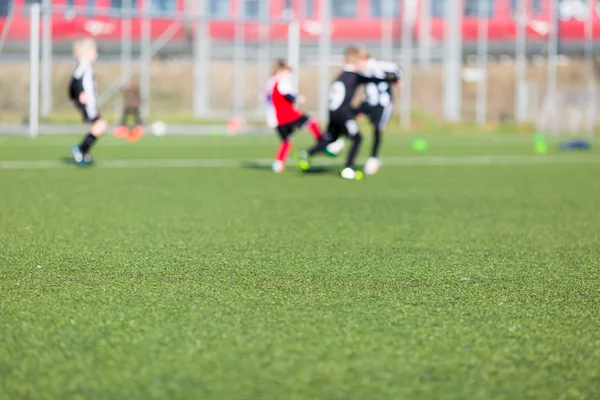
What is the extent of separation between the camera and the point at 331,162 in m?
14.1

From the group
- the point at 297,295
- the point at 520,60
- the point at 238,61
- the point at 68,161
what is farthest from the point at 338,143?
the point at 520,60

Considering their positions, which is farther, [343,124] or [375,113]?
[375,113]

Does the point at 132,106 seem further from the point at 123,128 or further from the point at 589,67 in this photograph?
the point at 589,67

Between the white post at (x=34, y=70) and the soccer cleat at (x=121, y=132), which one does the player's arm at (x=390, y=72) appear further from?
the soccer cleat at (x=121, y=132)

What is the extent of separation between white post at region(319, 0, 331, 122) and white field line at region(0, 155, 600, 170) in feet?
45.0

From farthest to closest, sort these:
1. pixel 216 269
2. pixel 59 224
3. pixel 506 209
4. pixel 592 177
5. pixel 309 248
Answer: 1. pixel 592 177
2. pixel 506 209
3. pixel 59 224
4. pixel 309 248
5. pixel 216 269

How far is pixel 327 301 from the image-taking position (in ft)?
12.4

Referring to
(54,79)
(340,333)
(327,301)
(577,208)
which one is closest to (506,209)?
(577,208)

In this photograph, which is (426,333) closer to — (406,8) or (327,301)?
(327,301)

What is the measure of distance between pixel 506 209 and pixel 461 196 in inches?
45.2

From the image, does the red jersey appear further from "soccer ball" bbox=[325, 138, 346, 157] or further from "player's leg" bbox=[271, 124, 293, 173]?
"soccer ball" bbox=[325, 138, 346, 157]

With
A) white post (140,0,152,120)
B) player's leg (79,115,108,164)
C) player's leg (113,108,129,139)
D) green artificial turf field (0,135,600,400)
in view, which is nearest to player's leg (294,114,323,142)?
player's leg (79,115,108,164)

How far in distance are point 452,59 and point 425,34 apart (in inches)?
51.4

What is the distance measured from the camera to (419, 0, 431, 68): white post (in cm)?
3275
